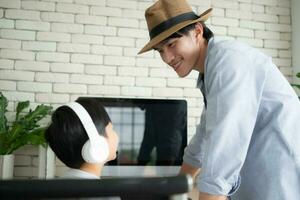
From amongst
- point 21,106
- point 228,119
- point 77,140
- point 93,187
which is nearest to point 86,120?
point 77,140

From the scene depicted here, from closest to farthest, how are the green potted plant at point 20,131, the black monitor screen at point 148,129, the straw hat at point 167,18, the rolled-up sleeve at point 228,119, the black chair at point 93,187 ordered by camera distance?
1. the black chair at point 93,187
2. the rolled-up sleeve at point 228,119
3. the straw hat at point 167,18
4. the green potted plant at point 20,131
5. the black monitor screen at point 148,129

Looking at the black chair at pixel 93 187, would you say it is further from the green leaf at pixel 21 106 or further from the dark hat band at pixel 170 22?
the green leaf at pixel 21 106

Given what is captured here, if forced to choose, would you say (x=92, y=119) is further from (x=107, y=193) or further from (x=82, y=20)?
(x=82, y=20)

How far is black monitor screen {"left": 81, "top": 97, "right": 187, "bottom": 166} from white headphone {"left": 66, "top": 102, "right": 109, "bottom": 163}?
1221mm

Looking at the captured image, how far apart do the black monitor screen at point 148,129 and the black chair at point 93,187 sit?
5.49 feet

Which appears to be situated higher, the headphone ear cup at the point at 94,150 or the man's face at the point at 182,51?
the man's face at the point at 182,51

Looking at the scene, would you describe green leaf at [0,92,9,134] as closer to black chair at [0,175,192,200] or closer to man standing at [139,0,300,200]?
man standing at [139,0,300,200]

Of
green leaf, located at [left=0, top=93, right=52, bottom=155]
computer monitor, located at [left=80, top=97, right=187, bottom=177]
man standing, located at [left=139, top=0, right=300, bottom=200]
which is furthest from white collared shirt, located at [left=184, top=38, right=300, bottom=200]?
green leaf, located at [left=0, top=93, right=52, bottom=155]

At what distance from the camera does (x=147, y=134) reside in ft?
7.08

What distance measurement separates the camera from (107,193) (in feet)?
1.40

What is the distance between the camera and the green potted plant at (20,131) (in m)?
Answer: 2.01

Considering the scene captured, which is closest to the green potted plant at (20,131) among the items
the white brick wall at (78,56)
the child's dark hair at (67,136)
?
the white brick wall at (78,56)

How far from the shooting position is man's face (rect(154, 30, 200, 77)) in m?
1.08

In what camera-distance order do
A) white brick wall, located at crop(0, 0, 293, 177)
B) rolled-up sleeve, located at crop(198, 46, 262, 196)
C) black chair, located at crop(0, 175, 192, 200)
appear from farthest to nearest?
white brick wall, located at crop(0, 0, 293, 177) < rolled-up sleeve, located at crop(198, 46, 262, 196) < black chair, located at crop(0, 175, 192, 200)
